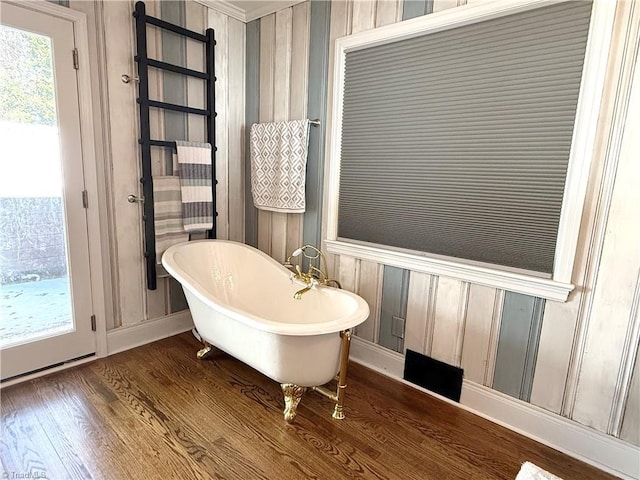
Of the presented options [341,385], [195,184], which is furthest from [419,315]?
[195,184]

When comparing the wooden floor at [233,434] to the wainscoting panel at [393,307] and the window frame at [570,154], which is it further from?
the window frame at [570,154]

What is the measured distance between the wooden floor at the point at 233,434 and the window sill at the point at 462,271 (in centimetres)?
75

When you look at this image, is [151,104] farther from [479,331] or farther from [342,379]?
[479,331]

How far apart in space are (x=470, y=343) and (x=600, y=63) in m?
1.44

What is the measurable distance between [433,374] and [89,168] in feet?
8.04

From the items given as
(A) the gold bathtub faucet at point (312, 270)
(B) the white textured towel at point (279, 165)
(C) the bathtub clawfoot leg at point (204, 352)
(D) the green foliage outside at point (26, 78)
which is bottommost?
(C) the bathtub clawfoot leg at point (204, 352)

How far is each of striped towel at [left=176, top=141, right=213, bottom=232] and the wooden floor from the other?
42.2 inches

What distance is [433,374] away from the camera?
82.7 inches

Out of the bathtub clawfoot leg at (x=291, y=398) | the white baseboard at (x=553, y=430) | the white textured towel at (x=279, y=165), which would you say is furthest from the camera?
the white textured towel at (x=279, y=165)

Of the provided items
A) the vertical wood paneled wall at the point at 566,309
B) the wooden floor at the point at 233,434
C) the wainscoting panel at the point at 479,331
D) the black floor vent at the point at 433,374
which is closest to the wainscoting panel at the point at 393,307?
the vertical wood paneled wall at the point at 566,309

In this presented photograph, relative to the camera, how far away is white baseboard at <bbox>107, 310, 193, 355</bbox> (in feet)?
7.98

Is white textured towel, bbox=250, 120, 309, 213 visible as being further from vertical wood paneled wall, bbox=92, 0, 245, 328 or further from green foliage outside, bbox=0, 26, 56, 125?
green foliage outside, bbox=0, 26, 56, 125

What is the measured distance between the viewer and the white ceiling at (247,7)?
8.45ft

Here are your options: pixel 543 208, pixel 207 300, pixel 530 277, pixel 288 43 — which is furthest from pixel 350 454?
pixel 288 43
